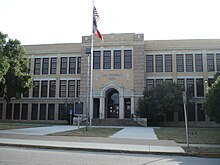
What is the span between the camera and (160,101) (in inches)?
1393

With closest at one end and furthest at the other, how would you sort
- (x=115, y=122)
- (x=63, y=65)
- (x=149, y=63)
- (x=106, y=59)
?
1. (x=115, y=122)
2. (x=106, y=59)
3. (x=149, y=63)
4. (x=63, y=65)

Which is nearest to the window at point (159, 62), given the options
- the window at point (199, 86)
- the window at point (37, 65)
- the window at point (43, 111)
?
the window at point (199, 86)

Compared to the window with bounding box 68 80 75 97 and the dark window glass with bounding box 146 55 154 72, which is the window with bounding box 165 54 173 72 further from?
the window with bounding box 68 80 75 97

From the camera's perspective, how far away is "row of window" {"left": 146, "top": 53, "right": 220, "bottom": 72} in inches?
1630

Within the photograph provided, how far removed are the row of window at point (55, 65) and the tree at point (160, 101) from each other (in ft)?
45.6

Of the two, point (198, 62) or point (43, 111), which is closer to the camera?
point (198, 62)

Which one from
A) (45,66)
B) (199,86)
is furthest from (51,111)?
(199,86)

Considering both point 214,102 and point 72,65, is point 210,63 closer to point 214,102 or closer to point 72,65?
point 72,65

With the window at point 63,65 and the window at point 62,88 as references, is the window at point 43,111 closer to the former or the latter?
the window at point 62,88

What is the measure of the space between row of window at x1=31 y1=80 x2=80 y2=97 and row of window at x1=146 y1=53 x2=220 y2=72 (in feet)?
41.7

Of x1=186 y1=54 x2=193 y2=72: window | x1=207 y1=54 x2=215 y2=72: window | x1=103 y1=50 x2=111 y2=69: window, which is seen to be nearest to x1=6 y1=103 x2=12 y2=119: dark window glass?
x1=103 y1=50 x2=111 y2=69: window

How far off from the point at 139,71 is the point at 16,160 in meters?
33.5

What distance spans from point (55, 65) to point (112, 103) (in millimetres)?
12218

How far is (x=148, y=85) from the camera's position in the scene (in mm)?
42688
